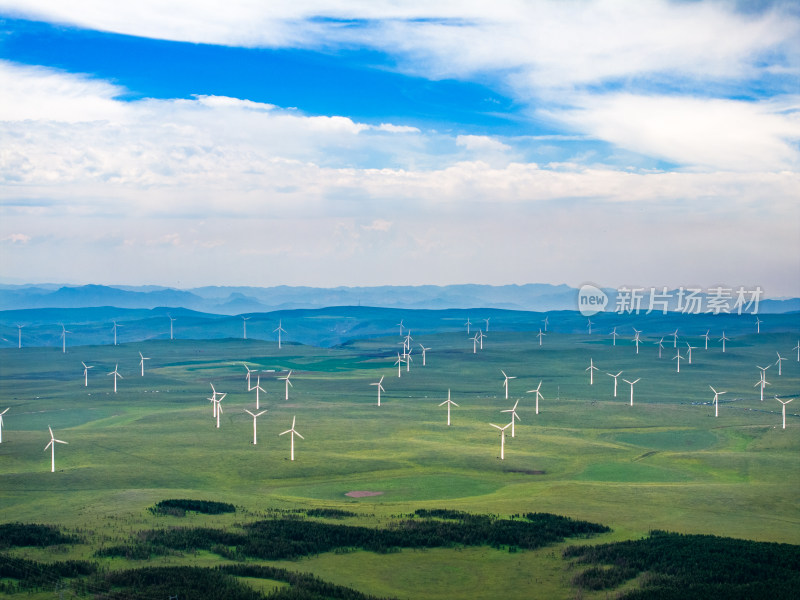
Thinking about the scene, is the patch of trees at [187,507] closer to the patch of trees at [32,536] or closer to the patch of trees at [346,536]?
the patch of trees at [346,536]

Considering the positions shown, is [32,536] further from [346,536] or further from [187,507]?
[346,536]

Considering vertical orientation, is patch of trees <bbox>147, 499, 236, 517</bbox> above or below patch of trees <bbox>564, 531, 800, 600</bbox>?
below

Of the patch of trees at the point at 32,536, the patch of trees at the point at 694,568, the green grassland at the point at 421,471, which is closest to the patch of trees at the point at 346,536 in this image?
the green grassland at the point at 421,471

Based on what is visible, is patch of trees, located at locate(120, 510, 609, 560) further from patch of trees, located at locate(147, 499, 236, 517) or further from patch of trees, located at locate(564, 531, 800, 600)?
patch of trees, located at locate(147, 499, 236, 517)

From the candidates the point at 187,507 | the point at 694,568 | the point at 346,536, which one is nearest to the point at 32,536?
the point at 187,507

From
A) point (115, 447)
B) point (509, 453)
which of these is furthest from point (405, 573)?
point (115, 447)

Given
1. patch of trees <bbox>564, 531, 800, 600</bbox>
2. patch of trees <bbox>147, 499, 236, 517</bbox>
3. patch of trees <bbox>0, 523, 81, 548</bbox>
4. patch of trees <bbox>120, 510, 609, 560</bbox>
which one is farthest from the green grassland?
patch of trees <bbox>564, 531, 800, 600</bbox>
